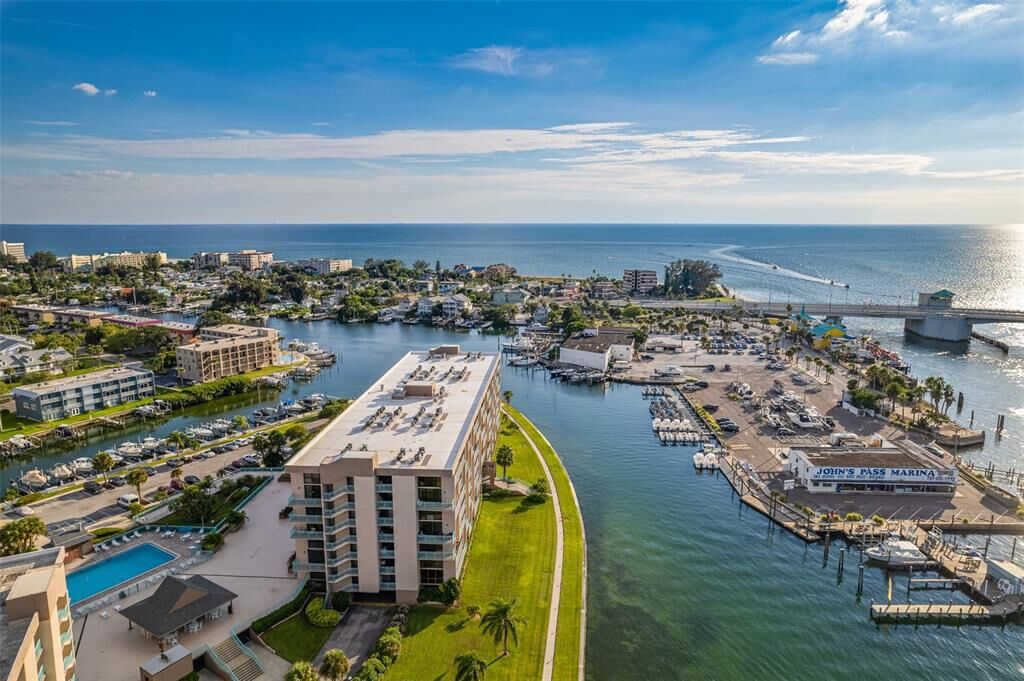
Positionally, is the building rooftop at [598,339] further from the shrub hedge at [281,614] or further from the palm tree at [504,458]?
the shrub hedge at [281,614]

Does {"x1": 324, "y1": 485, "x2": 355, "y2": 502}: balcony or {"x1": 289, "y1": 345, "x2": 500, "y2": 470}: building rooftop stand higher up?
{"x1": 289, "y1": 345, "x2": 500, "y2": 470}: building rooftop

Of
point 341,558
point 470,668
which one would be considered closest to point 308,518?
point 341,558

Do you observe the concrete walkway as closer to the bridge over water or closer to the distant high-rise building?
the bridge over water

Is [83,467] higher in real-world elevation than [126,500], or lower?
lower

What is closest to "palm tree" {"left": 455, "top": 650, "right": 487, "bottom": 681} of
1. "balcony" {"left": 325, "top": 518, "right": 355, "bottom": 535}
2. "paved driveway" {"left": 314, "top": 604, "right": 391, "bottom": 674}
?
"paved driveway" {"left": 314, "top": 604, "right": 391, "bottom": 674}

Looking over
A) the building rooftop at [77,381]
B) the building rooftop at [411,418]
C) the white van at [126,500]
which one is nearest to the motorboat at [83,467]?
the white van at [126,500]

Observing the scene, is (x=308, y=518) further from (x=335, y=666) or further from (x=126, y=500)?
(x=126, y=500)
